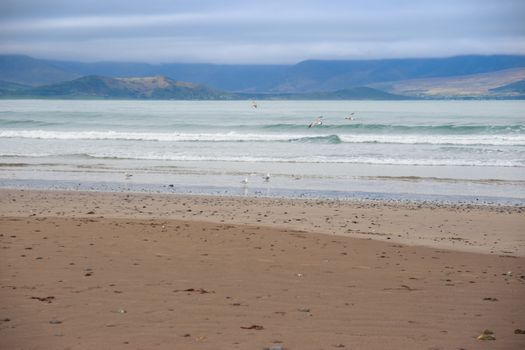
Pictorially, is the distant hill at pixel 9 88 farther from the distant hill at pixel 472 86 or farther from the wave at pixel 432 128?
the wave at pixel 432 128

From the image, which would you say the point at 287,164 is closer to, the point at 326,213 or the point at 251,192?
Result: the point at 251,192

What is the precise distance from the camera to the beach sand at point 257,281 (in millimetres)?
5441

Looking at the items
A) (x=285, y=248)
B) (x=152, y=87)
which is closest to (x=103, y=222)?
(x=285, y=248)

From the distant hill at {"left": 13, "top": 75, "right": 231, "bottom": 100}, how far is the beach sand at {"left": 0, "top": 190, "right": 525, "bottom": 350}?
13600cm

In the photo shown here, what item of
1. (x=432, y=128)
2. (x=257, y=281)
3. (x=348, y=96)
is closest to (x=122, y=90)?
(x=348, y=96)

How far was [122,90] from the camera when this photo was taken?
517 feet

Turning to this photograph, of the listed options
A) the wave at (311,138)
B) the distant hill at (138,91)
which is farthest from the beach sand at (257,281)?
the distant hill at (138,91)

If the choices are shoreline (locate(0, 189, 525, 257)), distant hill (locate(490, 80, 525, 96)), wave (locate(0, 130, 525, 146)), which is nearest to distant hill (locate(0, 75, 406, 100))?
distant hill (locate(490, 80, 525, 96))

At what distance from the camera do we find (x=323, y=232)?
10969mm

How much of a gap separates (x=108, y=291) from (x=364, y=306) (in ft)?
7.77

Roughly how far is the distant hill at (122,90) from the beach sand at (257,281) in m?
136

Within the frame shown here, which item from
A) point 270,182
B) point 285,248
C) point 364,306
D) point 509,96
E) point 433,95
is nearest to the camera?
point 364,306

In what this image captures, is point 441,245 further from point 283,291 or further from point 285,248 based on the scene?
point 283,291

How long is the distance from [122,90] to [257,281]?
154853 millimetres
